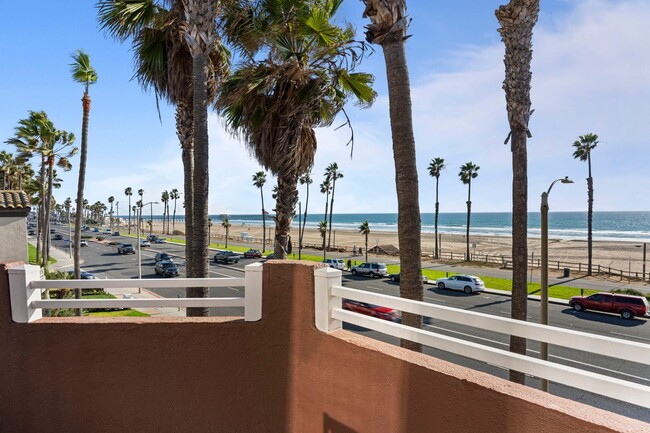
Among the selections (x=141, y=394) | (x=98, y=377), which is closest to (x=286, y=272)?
(x=141, y=394)

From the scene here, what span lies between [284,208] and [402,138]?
5.77m

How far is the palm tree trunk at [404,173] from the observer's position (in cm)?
545

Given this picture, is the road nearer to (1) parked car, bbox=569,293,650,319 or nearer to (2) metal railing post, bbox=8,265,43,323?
(1) parked car, bbox=569,293,650,319

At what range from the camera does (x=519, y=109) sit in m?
9.64

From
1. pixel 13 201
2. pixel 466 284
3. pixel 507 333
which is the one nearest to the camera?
pixel 507 333

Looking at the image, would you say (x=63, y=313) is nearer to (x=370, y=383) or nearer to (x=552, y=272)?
(x=370, y=383)

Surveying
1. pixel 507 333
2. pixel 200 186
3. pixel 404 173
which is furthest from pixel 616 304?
pixel 507 333

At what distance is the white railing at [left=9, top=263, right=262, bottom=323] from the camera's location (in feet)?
13.5

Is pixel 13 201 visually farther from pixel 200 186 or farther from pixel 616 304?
pixel 616 304

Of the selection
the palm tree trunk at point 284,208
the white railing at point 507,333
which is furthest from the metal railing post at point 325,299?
the palm tree trunk at point 284,208

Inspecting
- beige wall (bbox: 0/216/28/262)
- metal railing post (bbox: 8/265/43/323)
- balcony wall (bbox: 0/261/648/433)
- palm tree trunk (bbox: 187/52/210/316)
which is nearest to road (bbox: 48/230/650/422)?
beige wall (bbox: 0/216/28/262)

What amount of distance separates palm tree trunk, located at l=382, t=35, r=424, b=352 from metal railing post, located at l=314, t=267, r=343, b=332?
1931 millimetres

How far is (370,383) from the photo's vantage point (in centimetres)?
326

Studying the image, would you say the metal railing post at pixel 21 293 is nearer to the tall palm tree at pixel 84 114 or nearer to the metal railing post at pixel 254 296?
the metal railing post at pixel 254 296
